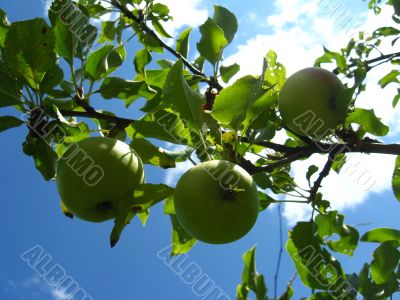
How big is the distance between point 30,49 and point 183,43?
103 centimetres

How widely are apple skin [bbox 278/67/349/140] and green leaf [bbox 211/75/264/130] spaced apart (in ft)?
0.77

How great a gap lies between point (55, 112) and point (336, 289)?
1090mm

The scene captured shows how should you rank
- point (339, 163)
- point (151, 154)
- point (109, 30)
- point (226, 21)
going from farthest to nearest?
point (109, 30) → point (339, 163) → point (226, 21) → point (151, 154)

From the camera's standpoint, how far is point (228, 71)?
1.96m

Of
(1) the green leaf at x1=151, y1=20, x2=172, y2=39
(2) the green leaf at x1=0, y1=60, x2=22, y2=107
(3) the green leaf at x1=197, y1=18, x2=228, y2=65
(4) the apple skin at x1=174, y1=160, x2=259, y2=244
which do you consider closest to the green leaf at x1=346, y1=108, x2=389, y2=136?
(4) the apple skin at x1=174, y1=160, x2=259, y2=244

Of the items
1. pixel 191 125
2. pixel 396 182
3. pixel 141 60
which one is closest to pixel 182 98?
pixel 191 125

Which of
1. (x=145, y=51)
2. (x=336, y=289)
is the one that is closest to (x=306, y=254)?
(x=336, y=289)

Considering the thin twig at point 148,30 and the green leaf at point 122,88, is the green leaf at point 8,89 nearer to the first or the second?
the green leaf at point 122,88

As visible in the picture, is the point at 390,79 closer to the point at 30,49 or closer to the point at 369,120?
the point at 369,120

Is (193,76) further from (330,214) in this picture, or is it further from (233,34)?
(330,214)

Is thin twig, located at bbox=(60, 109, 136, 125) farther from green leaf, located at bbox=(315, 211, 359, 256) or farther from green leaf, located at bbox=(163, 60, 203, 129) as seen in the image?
green leaf, located at bbox=(315, 211, 359, 256)

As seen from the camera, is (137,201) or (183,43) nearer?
(137,201)

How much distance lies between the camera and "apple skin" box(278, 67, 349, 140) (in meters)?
1.48

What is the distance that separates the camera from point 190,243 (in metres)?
1.58
